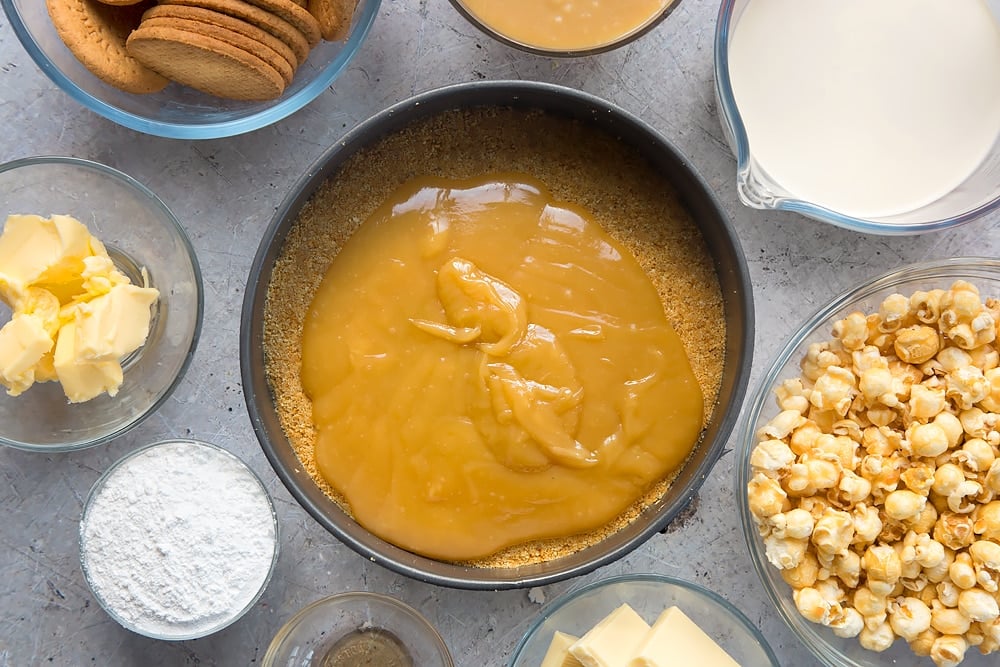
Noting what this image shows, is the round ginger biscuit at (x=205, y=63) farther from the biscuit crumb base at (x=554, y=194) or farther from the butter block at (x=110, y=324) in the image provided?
the butter block at (x=110, y=324)

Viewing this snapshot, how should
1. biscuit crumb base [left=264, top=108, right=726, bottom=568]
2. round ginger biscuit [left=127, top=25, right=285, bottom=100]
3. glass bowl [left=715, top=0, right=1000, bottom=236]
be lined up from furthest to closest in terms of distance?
biscuit crumb base [left=264, top=108, right=726, bottom=568] → glass bowl [left=715, top=0, right=1000, bottom=236] → round ginger biscuit [left=127, top=25, right=285, bottom=100]

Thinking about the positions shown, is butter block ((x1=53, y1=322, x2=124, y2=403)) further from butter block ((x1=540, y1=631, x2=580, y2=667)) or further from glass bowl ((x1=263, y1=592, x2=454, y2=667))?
butter block ((x1=540, y1=631, x2=580, y2=667))

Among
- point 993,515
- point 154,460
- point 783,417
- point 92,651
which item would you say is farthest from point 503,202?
point 92,651

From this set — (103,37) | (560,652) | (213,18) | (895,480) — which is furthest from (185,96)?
(895,480)

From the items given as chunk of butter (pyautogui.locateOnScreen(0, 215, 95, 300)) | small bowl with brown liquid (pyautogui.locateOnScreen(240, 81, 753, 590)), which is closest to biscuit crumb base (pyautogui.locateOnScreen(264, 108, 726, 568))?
small bowl with brown liquid (pyautogui.locateOnScreen(240, 81, 753, 590))

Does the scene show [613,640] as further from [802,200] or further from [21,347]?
[21,347]
